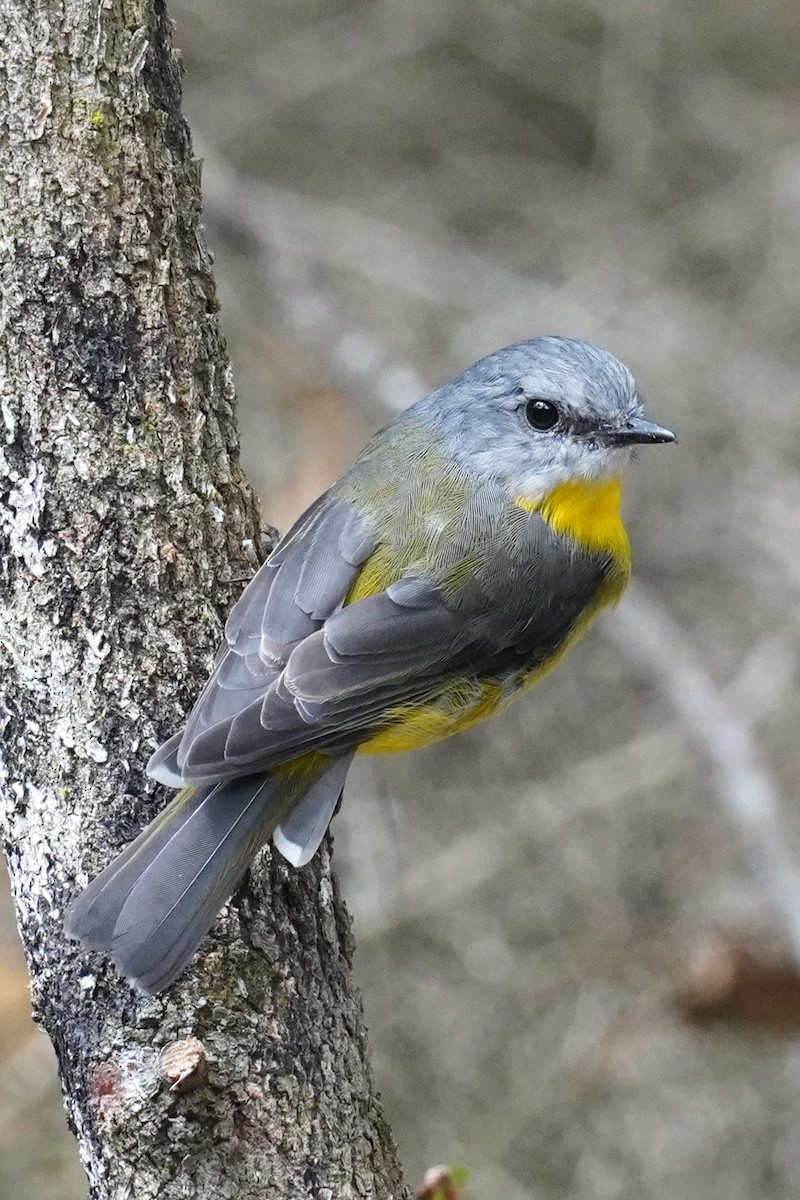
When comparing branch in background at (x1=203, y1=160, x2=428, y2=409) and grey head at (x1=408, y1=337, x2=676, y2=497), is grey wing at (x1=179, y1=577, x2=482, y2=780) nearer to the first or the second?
grey head at (x1=408, y1=337, x2=676, y2=497)

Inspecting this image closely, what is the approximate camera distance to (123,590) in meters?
2.70

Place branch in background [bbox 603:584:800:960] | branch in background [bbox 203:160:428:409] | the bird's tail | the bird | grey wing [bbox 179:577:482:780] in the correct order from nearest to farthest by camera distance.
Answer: the bird's tail < the bird < grey wing [bbox 179:577:482:780] < branch in background [bbox 603:584:800:960] < branch in background [bbox 203:160:428:409]

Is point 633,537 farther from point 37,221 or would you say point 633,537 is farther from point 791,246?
point 37,221

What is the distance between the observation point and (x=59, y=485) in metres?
2.71

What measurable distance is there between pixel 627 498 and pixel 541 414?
389 centimetres

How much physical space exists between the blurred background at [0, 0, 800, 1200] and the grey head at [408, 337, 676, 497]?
160cm

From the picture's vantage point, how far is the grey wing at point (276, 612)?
2.64 m

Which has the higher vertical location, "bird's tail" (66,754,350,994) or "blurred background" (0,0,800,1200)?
"blurred background" (0,0,800,1200)

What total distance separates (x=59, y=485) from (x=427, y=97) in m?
5.92

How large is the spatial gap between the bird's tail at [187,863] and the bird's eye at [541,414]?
3.57ft

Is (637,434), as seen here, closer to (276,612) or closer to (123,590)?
(276,612)

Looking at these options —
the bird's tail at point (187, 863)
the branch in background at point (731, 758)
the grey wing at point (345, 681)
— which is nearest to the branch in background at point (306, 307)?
the branch in background at point (731, 758)

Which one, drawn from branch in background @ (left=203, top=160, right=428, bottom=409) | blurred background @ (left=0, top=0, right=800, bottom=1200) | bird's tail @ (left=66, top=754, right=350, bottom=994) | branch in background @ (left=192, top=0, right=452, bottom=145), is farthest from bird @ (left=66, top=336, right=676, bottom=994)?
branch in background @ (left=192, top=0, right=452, bottom=145)

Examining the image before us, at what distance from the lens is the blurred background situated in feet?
19.7
